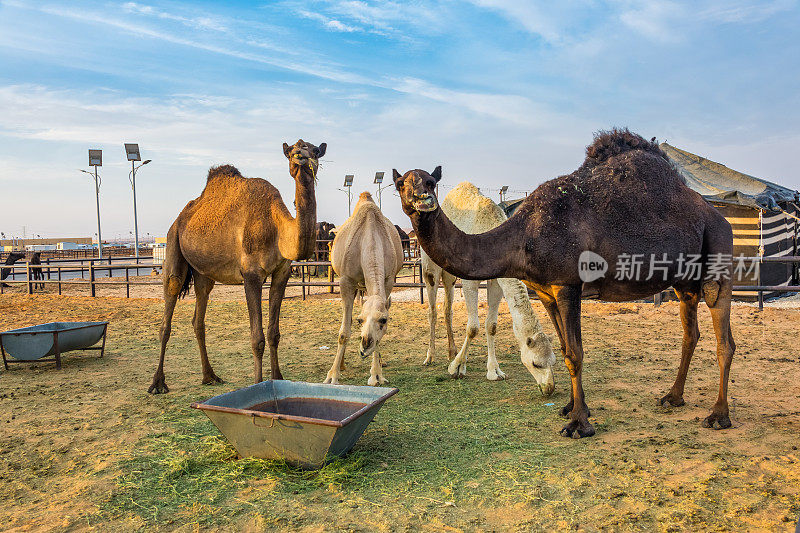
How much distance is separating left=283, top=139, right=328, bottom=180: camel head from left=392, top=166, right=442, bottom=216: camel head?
53.0 inches

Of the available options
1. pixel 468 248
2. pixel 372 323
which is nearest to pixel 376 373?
pixel 372 323

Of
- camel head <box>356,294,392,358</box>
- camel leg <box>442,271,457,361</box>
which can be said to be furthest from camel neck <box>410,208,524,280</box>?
camel leg <box>442,271,457,361</box>

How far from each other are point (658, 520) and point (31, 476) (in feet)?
13.6

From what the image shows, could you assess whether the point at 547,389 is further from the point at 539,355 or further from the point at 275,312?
the point at 275,312

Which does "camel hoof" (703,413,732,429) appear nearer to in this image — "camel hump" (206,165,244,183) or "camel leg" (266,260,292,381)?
"camel leg" (266,260,292,381)

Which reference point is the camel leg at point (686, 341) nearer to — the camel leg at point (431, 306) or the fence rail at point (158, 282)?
the camel leg at point (431, 306)

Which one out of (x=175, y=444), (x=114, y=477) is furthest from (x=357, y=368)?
(x=114, y=477)

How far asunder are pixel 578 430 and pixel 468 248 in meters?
1.77

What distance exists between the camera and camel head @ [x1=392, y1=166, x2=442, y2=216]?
12.8ft

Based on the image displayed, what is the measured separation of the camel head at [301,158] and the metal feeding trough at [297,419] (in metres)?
2.07

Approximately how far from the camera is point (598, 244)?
441 centimetres

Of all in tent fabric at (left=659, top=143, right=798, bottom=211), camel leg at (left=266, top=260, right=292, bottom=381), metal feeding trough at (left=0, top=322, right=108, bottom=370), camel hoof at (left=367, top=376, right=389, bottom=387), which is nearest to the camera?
camel leg at (left=266, top=260, right=292, bottom=381)

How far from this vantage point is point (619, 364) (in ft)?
23.0

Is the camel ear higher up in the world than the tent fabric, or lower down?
lower down
